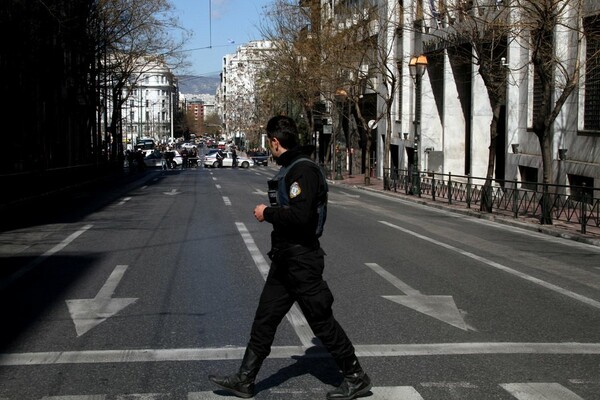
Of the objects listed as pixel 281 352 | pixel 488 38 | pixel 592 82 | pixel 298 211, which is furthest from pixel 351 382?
pixel 488 38

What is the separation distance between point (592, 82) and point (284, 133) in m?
20.8

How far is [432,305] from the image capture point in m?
9.15

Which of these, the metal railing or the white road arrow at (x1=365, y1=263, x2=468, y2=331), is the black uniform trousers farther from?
the metal railing

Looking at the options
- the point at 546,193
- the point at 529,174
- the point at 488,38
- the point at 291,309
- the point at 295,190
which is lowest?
the point at 291,309

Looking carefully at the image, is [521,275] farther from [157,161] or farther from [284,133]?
[157,161]

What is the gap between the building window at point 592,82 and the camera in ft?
75.6

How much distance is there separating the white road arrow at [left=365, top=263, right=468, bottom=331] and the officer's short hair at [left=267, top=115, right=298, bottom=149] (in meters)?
3.44

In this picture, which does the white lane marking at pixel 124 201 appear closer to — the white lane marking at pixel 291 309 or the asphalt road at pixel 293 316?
the white lane marking at pixel 291 309

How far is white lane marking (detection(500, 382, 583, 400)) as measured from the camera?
5.68 metres

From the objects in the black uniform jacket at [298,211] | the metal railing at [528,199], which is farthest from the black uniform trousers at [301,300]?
the metal railing at [528,199]

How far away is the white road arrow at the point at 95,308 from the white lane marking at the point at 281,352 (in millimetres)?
921

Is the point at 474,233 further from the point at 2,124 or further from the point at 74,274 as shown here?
the point at 2,124

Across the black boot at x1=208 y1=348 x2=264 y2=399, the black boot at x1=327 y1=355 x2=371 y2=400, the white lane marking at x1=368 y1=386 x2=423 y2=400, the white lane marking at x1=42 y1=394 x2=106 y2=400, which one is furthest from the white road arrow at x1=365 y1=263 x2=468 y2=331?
the white lane marking at x1=42 y1=394 x2=106 y2=400

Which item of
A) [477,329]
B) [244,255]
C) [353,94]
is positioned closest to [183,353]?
[477,329]
